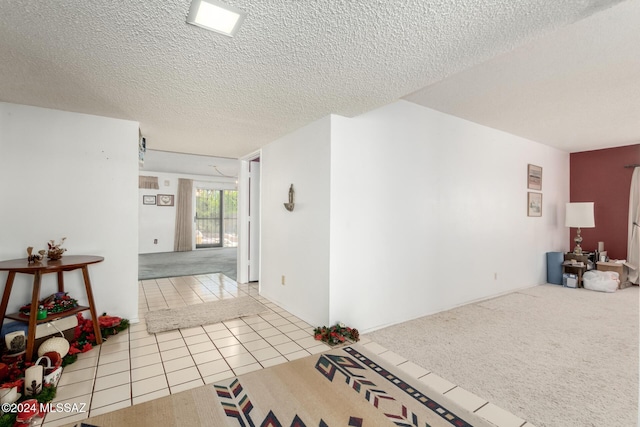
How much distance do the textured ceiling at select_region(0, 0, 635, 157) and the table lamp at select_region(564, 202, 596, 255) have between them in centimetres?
488

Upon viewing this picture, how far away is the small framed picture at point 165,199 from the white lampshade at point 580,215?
9.68 metres

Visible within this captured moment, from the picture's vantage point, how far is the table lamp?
514 centimetres

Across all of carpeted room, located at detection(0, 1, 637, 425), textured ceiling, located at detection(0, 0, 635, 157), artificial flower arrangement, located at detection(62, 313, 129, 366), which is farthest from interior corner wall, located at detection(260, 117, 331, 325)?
artificial flower arrangement, located at detection(62, 313, 129, 366)

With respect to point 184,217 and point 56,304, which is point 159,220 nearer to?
point 184,217

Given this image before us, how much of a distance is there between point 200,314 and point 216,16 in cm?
303

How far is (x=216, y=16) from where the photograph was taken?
1.44 m

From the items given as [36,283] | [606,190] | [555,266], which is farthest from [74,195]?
[606,190]

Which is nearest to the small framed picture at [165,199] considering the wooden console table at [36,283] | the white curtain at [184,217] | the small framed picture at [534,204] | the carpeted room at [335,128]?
the white curtain at [184,217]

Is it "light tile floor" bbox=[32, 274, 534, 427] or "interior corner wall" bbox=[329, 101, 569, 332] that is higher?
"interior corner wall" bbox=[329, 101, 569, 332]

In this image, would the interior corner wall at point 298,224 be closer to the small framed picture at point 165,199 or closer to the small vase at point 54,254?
the small vase at point 54,254

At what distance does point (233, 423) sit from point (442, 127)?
363 centimetres

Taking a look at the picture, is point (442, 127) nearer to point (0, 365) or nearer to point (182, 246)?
point (0, 365)

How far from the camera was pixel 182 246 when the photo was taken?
906 centimetres

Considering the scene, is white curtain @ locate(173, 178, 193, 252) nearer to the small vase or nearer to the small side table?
the small vase
